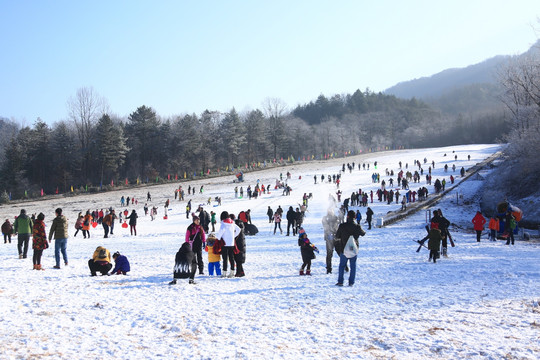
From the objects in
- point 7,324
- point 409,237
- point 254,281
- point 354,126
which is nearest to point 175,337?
point 7,324

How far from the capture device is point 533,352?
515 centimetres

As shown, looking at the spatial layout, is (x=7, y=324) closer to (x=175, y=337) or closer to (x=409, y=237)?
(x=175, y=337)

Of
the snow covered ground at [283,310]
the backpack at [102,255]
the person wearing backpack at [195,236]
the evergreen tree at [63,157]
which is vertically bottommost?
the snow covered ground at [283,310]

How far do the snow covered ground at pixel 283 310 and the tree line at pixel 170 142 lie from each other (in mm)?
59630

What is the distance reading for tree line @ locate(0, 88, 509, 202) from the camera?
2655 inches

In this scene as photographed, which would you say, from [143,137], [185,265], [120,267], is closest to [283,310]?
[185,265]

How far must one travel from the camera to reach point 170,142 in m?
75.6

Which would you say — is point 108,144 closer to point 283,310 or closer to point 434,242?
point 434,242

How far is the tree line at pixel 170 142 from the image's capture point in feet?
221

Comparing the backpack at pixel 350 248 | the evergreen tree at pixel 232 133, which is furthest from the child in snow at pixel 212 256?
the evergreen tree at pixel 232 133

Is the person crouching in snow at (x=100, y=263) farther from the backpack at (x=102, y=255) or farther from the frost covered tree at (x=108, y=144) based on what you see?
the frost covered tree at (x=108, y=144)

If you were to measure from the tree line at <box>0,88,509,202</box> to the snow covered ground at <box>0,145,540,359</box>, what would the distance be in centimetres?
5963

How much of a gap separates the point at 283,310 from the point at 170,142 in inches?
2815

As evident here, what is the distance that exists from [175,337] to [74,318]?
80.5 inches
